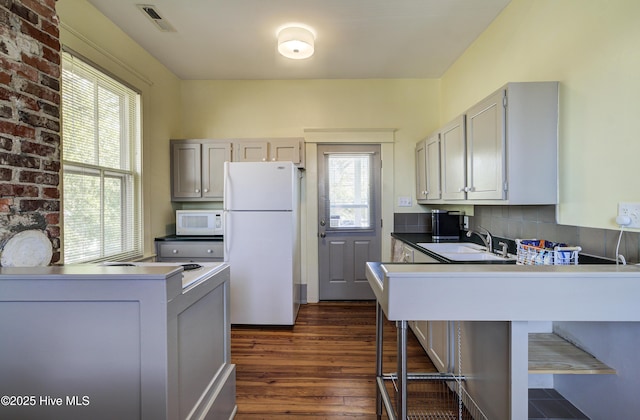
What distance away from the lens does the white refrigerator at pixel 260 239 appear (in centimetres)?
300

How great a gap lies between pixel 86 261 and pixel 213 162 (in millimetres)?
1639

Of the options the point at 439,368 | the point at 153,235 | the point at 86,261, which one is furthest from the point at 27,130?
the point at 439,368

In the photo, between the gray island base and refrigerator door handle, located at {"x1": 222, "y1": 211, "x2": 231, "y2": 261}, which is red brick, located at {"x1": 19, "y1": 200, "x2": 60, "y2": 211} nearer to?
refrigerator door handle, located at {"x1": 222, "y1": 211, "x2": 231, "y2": 261}

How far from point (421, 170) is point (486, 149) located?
4.75 ft

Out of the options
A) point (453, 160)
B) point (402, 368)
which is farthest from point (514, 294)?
point (453, 160)

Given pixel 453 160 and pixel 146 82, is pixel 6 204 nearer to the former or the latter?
pixel 146 82

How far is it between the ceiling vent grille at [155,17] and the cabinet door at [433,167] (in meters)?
2.62

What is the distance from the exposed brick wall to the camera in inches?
53.3

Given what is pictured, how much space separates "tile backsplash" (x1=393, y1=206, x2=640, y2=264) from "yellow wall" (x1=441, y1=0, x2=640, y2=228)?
0.06 m

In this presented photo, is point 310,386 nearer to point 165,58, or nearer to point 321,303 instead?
point 321,303

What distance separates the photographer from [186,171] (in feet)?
11.6

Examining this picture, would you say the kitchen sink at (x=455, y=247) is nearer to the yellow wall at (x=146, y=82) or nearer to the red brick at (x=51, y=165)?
the red brick at (x=51, y=165)

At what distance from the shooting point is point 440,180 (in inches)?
A: 113

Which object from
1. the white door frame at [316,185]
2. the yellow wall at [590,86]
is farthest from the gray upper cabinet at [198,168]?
the yellow wall at [590,86]
